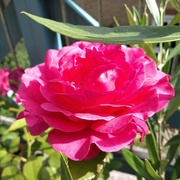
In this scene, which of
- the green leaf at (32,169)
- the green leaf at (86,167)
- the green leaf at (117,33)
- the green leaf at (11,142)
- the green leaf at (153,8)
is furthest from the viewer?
the green leaf at (11,142)

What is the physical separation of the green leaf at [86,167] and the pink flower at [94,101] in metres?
0.02

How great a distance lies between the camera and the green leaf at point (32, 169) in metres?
0.84

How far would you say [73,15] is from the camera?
1.03 m

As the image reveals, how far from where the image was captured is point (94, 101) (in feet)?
1.38

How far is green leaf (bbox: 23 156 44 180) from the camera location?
84cm

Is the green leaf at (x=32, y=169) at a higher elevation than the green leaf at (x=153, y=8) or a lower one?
lower

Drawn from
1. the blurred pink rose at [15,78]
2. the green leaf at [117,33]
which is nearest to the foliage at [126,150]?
the green leaf at [117,33]

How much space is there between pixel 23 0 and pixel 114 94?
65cm

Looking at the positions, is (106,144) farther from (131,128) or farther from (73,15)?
(73,15)

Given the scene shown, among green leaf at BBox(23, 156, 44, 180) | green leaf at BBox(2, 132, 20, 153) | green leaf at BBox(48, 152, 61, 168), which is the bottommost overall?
green leaf at BBox(2, 132, 20, 153)

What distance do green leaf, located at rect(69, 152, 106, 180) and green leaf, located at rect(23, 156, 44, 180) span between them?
43 centimetres

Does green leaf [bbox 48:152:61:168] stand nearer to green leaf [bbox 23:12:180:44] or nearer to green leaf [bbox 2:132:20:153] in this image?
green leaf [bbox 2:132:20:153]

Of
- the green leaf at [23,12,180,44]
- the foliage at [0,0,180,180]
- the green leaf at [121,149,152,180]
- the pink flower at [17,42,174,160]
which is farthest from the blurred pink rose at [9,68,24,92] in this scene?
the green leaf at [23,12,180,44]

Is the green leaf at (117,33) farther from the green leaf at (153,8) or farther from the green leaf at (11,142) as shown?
the green leaf at (11,142)
